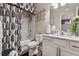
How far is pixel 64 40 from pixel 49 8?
1.29 feet

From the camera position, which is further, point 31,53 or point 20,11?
point 20,11

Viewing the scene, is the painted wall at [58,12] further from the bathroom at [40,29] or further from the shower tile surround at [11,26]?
the shower tile surround at [11,26]

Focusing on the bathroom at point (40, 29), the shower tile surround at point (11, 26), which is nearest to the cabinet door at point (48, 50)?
the bathroom at point (40, 29)

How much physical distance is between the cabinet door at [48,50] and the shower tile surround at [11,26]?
0.29m

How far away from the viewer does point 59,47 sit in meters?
1.13

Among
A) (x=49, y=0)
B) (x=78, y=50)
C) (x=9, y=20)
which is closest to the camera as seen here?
(x=78, y=50)

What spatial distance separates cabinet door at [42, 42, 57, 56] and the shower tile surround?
11.3 inches

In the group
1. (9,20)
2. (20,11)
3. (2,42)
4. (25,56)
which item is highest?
(20,11)

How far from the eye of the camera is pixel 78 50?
981mm

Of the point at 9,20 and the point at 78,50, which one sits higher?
the point at 9,20

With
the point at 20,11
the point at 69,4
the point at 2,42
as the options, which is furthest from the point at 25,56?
the point at 69,4

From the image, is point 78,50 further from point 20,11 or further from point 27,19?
point 20,11

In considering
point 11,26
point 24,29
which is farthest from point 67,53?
point 11,26

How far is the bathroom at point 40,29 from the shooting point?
1094mm
